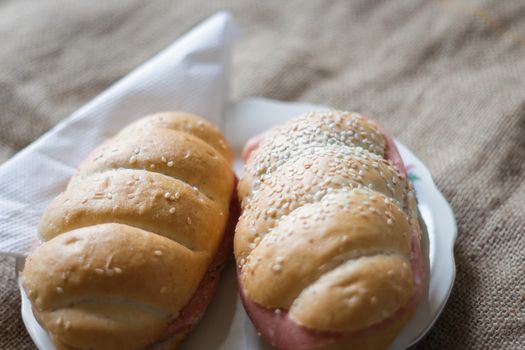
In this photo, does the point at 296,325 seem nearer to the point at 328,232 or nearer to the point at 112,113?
the point at 328,232

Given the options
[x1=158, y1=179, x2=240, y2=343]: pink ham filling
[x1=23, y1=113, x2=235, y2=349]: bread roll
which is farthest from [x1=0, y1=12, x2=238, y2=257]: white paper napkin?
[x1=158, y1=179, x2=240, y2=343]: pink ham filling

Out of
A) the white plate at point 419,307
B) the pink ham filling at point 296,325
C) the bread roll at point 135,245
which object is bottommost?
the white plate at point 419,307

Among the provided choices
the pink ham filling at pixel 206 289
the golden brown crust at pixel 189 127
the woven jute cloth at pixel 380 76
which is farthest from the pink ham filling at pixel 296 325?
the golden brown crust at pixel 189 127

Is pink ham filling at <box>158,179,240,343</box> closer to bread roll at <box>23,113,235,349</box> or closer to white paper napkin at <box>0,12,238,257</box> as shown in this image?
bread roll at <box>23,113,235,349</box>

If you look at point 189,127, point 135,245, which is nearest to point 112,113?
point 189,127

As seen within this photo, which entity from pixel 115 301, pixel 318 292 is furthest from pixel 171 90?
pixel 318 292

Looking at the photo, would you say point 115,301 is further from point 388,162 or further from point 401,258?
point 388,162

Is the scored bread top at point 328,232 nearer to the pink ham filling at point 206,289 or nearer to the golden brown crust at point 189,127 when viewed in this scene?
the pink ham filling at point 206,289
